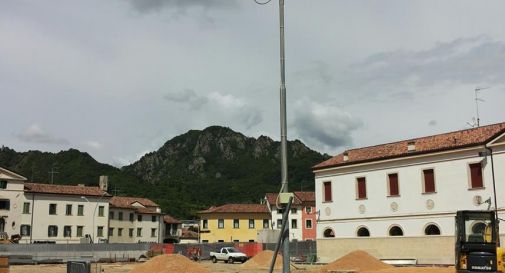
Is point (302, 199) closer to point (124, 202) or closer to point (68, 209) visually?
point (124, 202)

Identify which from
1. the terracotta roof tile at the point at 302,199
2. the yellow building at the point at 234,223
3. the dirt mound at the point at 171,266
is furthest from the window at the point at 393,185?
the yellow building at the point at 234,223

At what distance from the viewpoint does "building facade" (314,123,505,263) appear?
4206 centimetres

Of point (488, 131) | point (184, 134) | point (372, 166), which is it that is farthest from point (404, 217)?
point (184, 134)

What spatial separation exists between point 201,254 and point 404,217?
29286 mm

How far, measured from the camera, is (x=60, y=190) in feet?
259

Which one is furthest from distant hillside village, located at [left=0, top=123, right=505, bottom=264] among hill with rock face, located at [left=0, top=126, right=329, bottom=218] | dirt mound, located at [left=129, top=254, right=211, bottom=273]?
hill with rock face, located at [left=0, top=126, right=329, bottom=218]

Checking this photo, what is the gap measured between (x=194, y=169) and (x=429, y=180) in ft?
400

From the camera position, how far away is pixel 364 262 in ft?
124

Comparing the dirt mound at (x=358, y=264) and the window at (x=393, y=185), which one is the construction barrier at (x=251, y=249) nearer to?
the window at (x=393, y=185)

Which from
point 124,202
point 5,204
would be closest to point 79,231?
point 5,204

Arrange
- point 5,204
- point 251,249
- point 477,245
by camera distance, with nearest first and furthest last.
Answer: point 477,245 < point 251,249 < point 5,204

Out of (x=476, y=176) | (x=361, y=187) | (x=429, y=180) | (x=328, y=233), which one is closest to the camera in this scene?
(x=476, y=176)

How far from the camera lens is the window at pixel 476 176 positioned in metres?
41.9

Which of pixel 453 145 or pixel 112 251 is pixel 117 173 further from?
pixel 453 145
